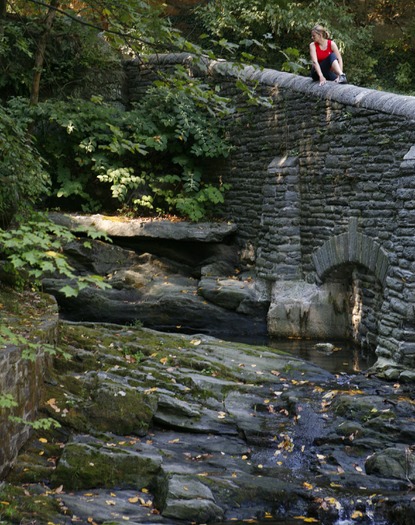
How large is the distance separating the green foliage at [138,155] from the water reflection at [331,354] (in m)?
3.31

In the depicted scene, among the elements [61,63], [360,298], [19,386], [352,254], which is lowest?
[19,386]

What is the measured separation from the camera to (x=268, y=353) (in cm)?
952

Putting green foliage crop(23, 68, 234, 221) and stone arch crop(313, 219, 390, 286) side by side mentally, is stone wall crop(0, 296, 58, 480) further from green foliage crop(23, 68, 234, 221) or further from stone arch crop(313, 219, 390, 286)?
green foliage crop(23, 68, 234, 221)

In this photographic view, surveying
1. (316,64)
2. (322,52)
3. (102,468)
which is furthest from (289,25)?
(102,468)

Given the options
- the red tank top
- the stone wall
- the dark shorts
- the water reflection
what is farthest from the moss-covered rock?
the red tank top

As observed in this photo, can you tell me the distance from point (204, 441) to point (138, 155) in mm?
8356

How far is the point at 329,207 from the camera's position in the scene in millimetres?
10766

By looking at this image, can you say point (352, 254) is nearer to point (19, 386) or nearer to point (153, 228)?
point (153, 228)

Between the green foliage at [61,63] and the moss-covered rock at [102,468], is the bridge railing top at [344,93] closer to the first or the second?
the green foliage at [61,63]

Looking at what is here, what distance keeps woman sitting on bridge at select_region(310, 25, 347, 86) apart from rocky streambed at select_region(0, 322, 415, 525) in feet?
14.6

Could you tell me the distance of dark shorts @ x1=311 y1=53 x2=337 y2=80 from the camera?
1089 cm

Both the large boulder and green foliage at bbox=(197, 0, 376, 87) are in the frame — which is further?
green foliage at bbox=(197, 0, 376, 87)

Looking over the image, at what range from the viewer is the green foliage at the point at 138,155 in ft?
43.6

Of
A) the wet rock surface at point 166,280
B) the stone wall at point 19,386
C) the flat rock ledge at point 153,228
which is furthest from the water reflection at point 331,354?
the stone wall at point 19,386
